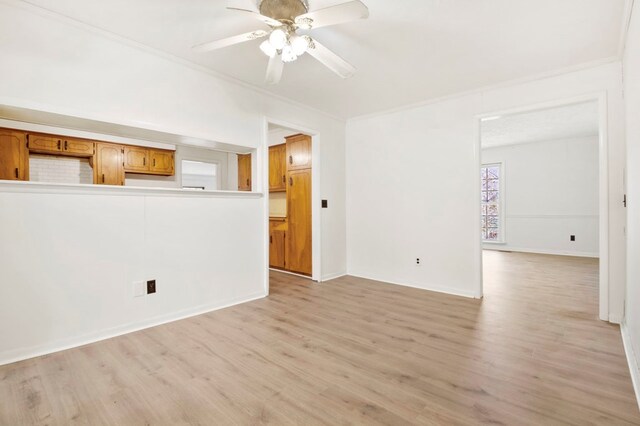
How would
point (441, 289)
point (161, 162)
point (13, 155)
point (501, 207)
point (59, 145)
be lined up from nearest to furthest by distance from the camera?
point (441, 289)
point (13, 155)
point (59, 145)
point (161, 162)
point (501, 207)

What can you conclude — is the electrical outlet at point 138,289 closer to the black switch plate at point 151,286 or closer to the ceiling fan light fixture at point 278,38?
the black switch plate at point 151,286

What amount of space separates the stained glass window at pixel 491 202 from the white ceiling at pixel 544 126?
99 cm

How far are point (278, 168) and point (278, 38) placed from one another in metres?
3.24

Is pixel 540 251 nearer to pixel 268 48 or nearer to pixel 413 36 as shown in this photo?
pixel 413 36

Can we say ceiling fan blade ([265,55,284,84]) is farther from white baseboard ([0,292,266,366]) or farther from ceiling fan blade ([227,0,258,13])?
white baseboard ([0,292,266,366])

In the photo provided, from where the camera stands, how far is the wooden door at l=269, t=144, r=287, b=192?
196 inches

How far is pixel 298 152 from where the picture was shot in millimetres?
4582

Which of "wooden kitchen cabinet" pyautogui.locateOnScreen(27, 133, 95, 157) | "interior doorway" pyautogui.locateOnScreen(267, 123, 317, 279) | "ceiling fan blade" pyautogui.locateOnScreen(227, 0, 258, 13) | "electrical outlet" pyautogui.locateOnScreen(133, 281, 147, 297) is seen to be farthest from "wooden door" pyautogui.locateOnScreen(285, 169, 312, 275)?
"wooden kitchen cabinet" pyautogui.locateOnScreen(27, 133, 95, 157)

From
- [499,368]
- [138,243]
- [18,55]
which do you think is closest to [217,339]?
[138,243]

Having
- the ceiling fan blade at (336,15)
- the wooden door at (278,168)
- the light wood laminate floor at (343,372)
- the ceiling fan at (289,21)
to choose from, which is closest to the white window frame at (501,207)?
the light wood laminate floor at (343,372)

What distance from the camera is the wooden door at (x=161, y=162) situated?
523cm

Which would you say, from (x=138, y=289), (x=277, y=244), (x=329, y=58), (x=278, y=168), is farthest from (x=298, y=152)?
(x=138, y=289)

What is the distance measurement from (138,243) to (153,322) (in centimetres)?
73

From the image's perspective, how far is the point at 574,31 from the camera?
7.52 feet
